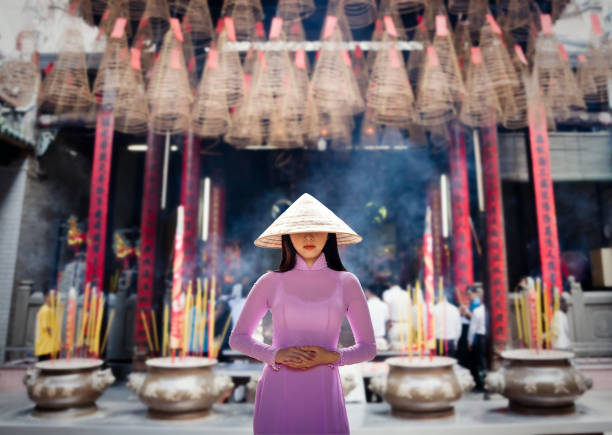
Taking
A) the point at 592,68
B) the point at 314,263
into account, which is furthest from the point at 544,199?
the point at 314,263

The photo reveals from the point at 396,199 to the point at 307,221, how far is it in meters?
8.98

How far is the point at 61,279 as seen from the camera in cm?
705

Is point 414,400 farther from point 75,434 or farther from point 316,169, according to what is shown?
point 316,169

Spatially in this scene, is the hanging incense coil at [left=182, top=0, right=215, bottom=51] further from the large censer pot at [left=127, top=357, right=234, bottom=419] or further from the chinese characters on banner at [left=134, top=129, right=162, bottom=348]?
the large censer pot at [left=127, top=357, right=234, bottom=419]

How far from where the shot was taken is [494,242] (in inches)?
198

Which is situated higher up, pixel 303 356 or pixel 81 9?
pixel 81 9

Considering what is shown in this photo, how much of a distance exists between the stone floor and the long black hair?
1710 mm

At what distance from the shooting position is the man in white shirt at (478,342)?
510 cm

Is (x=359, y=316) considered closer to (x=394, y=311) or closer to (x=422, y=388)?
(x=422, y=388)

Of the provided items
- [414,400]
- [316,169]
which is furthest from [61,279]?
[414,400]

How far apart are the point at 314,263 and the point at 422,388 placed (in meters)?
1.85

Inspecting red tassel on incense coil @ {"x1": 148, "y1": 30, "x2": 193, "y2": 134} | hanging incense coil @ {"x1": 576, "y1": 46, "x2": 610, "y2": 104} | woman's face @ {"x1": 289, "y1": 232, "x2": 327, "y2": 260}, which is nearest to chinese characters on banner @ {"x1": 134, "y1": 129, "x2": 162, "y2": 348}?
red tassel on incense coil @ {"x1": 148, "y1": 30, "x2": 193, "y2": 134}

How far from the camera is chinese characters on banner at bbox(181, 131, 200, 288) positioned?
19.8 feet

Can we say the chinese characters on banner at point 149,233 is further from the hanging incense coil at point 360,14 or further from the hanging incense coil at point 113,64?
the hanging incense coil at point 360,14
